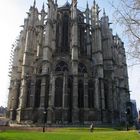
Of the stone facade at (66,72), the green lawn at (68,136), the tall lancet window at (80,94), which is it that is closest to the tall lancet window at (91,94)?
the stone facade at (66,72)

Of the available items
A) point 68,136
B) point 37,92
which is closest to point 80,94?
point 37,92

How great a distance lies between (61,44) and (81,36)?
16.0 feet

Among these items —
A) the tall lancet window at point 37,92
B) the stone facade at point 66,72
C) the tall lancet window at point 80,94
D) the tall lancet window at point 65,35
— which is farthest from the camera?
the tall lancet window at point 65,35

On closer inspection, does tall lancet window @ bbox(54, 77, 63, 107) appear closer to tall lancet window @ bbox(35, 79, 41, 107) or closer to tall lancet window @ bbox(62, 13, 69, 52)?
tall lancet window @ bbox(35, 79, 41, 107)

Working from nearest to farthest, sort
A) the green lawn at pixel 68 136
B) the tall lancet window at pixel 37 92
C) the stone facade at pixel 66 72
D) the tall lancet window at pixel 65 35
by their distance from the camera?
the green lawn at pixel 68 136
the stone facade at pixel 66 72
the tall lancet window at pixel 37 92
the tall lancet window at pixel 65 35

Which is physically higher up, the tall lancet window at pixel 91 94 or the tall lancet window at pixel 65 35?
the tall lancet window at pixel 65 35

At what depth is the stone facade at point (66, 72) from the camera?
4066 centimetres

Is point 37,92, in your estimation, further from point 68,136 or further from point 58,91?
point 68,136

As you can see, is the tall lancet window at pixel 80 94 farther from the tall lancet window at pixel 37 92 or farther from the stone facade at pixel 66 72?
the tall lancet window at pixel 37 92

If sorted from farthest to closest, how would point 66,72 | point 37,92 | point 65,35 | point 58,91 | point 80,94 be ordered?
point 65,35, point 37,92, point 80,94, point 66,72, point 58,91

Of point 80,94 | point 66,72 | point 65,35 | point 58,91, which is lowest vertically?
point 80,94

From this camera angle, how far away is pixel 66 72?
4166 centimetres

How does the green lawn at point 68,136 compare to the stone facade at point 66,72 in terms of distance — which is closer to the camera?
the green lawn at point 68,136

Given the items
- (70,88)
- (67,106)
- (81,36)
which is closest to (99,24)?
(81,36)
